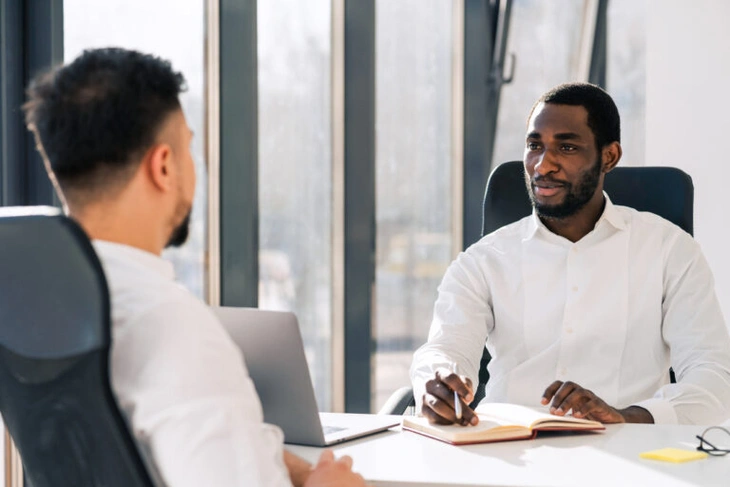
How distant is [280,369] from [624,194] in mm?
1369

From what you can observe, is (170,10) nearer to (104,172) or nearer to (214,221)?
(214,221)

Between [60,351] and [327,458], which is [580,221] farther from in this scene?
[60,351]

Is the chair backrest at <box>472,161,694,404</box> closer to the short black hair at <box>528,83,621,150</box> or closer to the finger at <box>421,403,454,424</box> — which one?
the short black hair at <box>528,83,621,150</box>

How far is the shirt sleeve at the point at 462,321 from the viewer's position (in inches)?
91.6

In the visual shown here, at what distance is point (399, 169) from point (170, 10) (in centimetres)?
136

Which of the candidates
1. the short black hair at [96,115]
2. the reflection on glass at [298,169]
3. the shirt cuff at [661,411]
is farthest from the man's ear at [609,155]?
the short black hair at [96,115]

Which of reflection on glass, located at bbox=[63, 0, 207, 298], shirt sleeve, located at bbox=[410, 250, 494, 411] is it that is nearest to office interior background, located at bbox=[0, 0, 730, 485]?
reflection on glass, located at bbox=[63, 0, 207, 298]

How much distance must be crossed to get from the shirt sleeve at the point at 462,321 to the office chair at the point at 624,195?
12 centimetres

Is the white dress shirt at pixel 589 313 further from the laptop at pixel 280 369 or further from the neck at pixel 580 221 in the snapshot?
the laptop at pixel 280 369

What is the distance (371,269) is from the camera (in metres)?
3.78

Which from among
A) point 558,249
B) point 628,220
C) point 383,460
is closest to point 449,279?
point 558,249

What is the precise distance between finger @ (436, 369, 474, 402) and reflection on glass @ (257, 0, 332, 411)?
1733 mm

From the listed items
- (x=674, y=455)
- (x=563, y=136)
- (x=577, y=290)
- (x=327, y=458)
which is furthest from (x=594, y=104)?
(x=327, y=458)

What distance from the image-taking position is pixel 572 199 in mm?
2412
